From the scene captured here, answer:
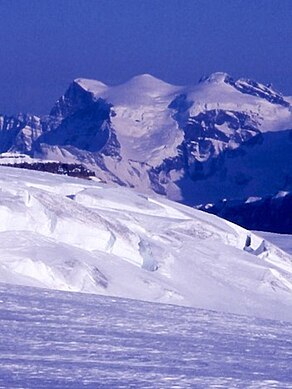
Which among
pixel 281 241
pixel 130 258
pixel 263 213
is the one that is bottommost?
pixel 263 213

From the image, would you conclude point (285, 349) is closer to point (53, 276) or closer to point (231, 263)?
point (53, 276)

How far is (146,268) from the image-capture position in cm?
2105

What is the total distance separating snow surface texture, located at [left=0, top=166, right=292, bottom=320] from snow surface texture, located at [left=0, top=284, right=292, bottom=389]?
530cm

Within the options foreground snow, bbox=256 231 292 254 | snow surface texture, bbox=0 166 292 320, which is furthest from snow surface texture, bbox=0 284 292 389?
foreground snow, bbox=256 231 292 254

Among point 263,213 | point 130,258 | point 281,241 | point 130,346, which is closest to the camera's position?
point 130,346

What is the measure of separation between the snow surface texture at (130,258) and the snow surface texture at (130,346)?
5299 mm

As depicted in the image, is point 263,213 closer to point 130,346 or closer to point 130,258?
point 130,258

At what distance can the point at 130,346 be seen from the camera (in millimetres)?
9648

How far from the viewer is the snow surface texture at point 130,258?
18.5 m

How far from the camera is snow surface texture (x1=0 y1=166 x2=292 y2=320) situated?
18484mm

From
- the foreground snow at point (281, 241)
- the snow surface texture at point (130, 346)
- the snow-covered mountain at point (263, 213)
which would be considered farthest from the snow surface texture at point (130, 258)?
the snow-covered mountain at point (263, 213)

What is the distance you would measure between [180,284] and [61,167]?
2888 centimetres

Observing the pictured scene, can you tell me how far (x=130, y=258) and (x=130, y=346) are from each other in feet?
37.7

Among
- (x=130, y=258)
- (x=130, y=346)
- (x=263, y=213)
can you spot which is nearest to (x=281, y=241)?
(x=130, y=258)
